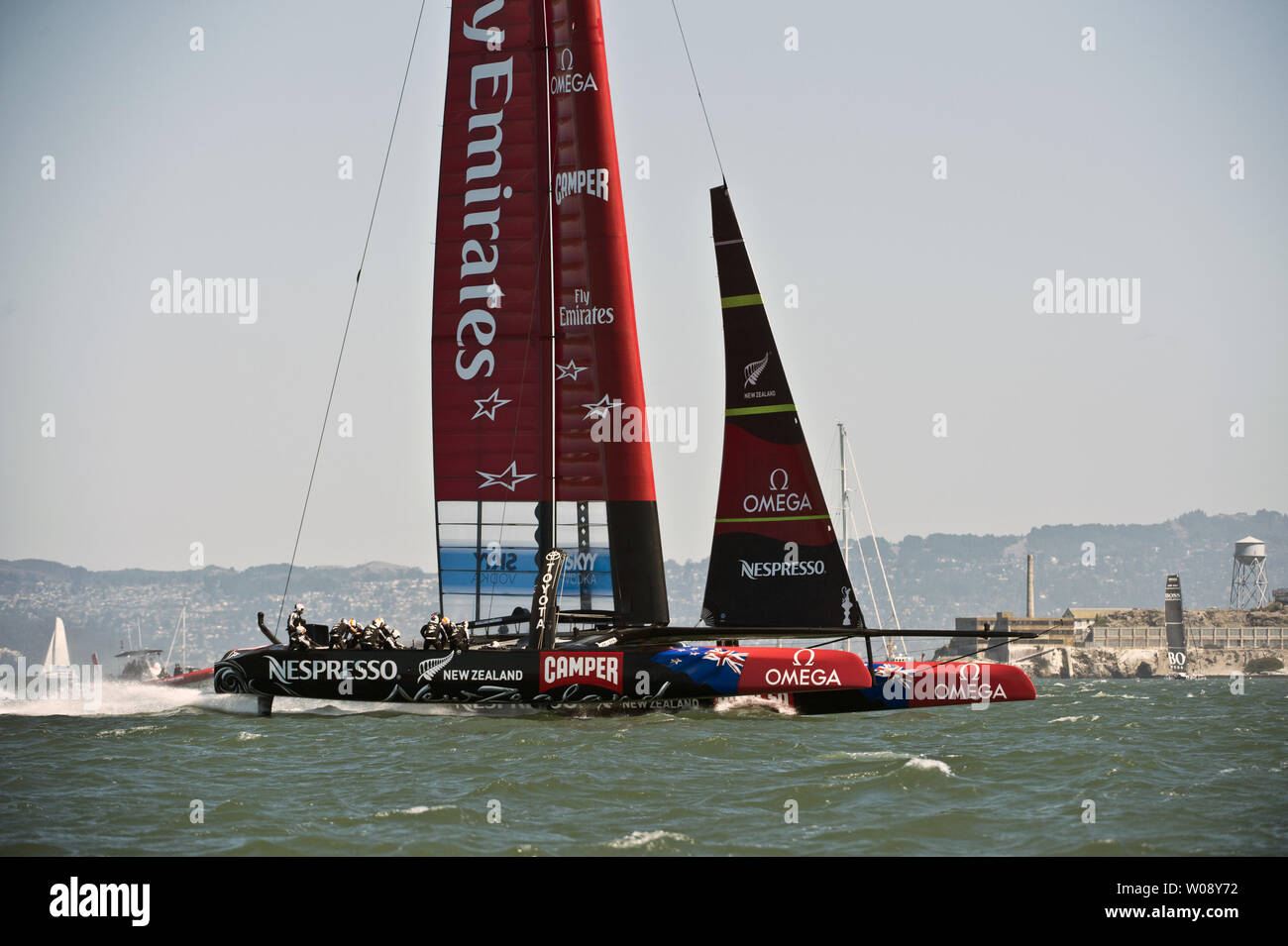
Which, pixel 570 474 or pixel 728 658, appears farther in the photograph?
pixel 570 474

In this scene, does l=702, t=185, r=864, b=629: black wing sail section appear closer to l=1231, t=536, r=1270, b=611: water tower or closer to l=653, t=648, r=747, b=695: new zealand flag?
l=653, t=648, r=747, b=695: new zealand flag

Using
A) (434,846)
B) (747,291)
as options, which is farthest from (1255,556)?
(434,846)

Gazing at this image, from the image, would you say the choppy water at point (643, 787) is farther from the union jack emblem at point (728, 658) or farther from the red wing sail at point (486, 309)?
the red wing sail at point (486, 309)

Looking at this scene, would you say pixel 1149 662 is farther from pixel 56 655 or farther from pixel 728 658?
pixel 728 658

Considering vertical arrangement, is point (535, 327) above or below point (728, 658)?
above

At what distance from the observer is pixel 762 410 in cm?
2031

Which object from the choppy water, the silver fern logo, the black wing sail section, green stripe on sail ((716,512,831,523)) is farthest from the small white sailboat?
the silver fern logo

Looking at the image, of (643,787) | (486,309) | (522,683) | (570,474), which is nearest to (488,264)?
(486,309)

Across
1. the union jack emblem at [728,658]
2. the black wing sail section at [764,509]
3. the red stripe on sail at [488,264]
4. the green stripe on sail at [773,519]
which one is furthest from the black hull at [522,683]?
the red stripe on sail at [488,264]

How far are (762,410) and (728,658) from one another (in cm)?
420

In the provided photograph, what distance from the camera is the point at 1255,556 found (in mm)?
143250
